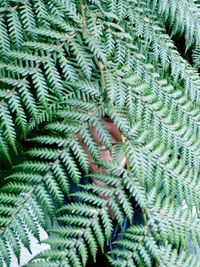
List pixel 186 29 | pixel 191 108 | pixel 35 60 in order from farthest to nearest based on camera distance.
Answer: pixel 186 29 → pixel 191 108 → pixel 35 60

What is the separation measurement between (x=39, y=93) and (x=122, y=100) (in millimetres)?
224

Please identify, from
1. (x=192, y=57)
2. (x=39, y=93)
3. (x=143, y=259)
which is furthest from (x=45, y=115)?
(x=192, y=57)

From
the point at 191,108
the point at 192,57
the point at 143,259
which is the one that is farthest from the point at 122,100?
the point at 192,57

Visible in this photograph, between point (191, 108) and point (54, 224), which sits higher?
point (191, 108)

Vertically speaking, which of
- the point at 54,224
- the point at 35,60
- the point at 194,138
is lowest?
the point at 54,224

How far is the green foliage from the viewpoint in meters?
1.13

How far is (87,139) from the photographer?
3.91 feet

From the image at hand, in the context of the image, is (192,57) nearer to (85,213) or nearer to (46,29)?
(46,29)

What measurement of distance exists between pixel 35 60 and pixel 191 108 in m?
0.53

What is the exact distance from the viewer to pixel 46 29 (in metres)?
1.25

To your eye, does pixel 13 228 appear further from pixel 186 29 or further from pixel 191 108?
pixel 186 29

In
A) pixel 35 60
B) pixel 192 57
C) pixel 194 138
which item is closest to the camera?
pixel 35 60

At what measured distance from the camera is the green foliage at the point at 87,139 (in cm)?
113

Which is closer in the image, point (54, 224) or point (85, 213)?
point (85, 213)
